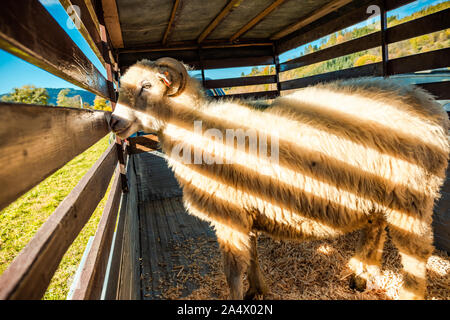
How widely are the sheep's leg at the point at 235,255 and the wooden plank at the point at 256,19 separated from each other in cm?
414

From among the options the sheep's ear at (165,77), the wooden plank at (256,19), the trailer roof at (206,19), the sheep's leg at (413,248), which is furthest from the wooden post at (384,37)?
the sheep's ear at (165,77)

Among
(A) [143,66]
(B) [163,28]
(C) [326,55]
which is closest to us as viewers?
(A) [143,66]

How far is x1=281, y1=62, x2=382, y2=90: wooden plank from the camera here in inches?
179

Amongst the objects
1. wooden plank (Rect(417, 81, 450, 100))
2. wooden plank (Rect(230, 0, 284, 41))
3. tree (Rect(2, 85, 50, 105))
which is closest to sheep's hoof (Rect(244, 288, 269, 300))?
tree (Rect(2, 85, 50, 105))

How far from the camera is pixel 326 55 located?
5.79m

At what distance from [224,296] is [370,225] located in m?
1.78

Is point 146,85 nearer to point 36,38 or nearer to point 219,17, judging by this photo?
point 36,38

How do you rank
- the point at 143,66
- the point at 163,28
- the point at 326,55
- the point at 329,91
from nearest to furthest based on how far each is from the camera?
the point at 329,91 < the point at 143,66 < the point at 163,28 < the point at 326,55

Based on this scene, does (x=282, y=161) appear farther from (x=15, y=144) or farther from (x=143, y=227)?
(x=143, y=227)

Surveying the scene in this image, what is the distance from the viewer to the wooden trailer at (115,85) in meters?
0.80

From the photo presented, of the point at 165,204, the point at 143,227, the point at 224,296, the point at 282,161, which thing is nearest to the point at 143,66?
the point at 282,161

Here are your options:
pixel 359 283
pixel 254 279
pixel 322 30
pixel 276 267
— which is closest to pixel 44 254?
pixel 254 279

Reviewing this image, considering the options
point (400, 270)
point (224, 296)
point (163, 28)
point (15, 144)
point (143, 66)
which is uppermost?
point (163, 28)

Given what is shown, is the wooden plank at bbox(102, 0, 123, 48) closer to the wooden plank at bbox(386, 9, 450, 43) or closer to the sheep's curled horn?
the sheep's curled horn
